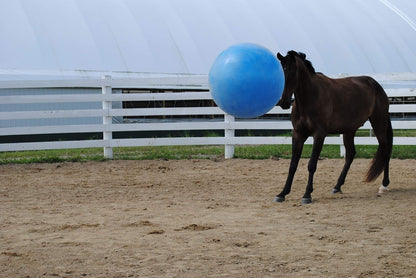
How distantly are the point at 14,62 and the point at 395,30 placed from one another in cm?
1658

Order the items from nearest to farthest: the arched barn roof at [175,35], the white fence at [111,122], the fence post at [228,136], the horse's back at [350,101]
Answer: the horse's back at [350,101], the fence post at [228,136], the white fence at [111,122], the arched barn roof at [175,35]

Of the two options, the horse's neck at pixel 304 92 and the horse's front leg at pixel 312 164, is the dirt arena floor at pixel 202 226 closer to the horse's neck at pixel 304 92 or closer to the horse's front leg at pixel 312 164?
the horse's front leg at pixel 312 164

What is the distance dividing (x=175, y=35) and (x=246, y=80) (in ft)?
43.0

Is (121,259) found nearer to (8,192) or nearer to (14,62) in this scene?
(8,192)

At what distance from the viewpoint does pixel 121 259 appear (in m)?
4.07

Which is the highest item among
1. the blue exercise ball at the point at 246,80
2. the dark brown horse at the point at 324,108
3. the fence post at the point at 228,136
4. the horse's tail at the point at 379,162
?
the blue exercise ball at the point at 246,80

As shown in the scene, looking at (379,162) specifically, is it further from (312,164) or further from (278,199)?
(278,199)

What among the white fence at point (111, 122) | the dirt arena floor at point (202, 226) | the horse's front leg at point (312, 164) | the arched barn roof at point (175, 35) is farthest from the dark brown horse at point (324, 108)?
the arched barn roof at point (175, 35)

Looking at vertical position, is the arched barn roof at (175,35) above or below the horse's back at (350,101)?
above

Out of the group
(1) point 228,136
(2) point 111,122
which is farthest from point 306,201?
(2) point 111,122

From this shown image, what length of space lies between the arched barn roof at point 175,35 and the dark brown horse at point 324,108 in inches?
399

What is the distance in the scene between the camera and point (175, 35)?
60.2ft

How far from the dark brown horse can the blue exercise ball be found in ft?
1.95

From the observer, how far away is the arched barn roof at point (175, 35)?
53.0ft
